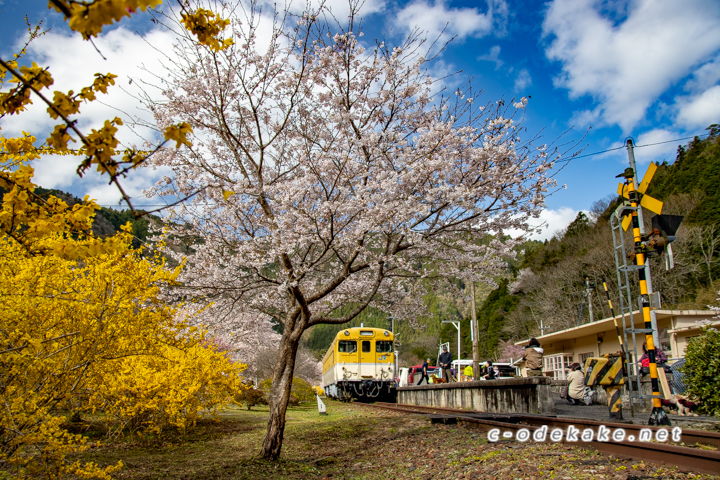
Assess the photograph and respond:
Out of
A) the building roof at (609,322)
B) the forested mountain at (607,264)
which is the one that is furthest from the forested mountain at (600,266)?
the building roof at (609,322)

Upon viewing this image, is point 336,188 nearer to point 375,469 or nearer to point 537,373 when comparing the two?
point 375,469

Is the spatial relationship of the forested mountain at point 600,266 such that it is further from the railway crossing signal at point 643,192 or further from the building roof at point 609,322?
the railway crossing signal at point 643,192

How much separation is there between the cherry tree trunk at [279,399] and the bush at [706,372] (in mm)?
6400

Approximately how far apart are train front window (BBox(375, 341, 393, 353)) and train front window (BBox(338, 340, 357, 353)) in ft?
3.23

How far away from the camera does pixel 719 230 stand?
2962 cm

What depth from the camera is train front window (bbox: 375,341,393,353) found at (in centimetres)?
1961

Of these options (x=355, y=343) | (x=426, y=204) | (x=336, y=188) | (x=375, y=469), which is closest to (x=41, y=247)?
(x=375, y=469)

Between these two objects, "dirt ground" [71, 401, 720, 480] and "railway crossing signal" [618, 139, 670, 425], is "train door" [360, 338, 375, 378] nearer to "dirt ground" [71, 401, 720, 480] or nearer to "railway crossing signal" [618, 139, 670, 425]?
"dirt ground" [71, 401, 720, 480]

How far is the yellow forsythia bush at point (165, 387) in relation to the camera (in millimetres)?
7141

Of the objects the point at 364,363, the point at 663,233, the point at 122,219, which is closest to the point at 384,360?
the point at 364,363

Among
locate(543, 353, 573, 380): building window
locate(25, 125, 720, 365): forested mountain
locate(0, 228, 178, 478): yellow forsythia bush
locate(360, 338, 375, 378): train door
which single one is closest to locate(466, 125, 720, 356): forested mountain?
locate(25, 125, 720, 365): forested mountain

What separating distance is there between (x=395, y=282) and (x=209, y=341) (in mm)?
4236

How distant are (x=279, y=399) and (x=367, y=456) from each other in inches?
60.4

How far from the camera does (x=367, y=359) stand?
63.7 ft
